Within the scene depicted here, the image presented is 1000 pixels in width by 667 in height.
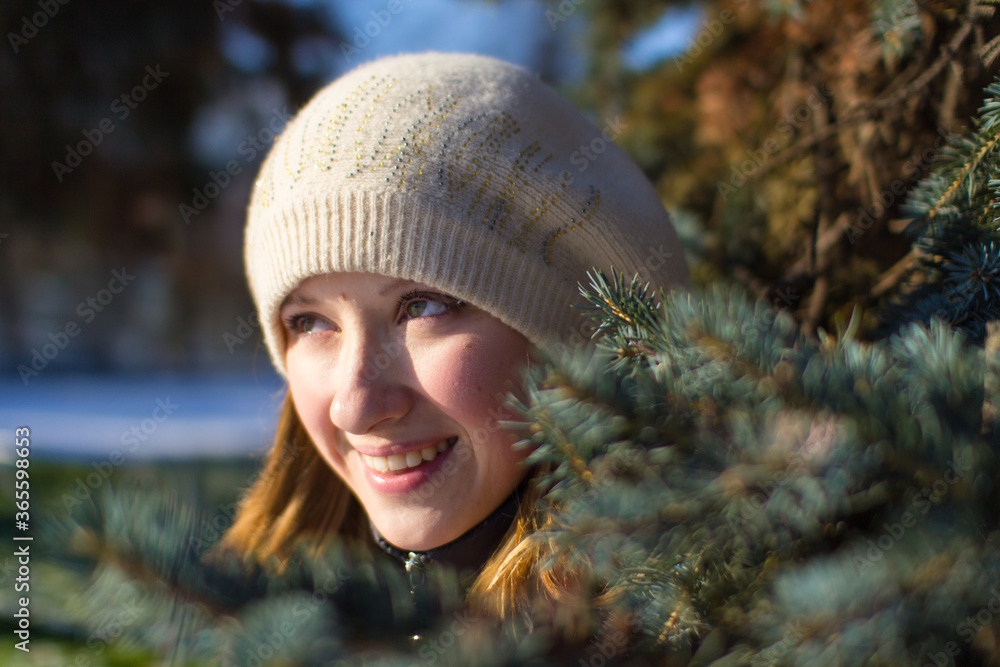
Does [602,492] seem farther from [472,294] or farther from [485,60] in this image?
[485,60]

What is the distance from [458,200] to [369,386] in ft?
0.77

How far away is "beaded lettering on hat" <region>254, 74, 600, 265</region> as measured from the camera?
0.76 m

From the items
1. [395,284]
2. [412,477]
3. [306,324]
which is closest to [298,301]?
[306,324]

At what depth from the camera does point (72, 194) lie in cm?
217

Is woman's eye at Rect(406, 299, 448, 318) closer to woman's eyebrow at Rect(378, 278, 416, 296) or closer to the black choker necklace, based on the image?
woman's eyebrow at Rect(378, 278, 416, 296)

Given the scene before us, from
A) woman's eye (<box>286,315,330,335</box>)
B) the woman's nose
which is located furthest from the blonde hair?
the woman's nose

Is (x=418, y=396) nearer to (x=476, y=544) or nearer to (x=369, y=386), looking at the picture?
(x=369, y=386)

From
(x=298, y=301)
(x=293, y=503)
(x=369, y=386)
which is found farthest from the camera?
(x=293, y=503)

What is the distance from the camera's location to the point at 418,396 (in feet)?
2.48

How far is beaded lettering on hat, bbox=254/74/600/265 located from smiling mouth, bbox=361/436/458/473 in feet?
0.82

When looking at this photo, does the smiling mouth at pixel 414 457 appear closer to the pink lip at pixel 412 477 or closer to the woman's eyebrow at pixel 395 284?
the pink lip at pixel 412 477

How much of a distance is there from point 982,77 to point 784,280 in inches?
13.2

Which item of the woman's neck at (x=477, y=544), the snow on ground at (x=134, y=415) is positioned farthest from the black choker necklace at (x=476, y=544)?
the snow on ground at (x=134, y=415)

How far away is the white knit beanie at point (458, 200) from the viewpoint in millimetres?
753
